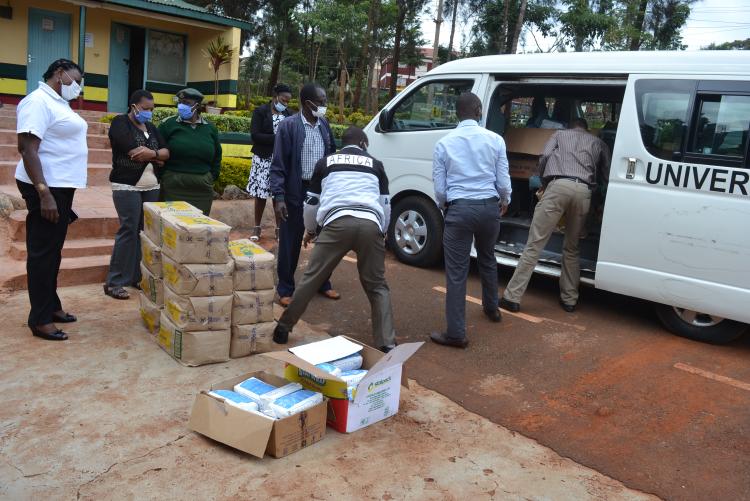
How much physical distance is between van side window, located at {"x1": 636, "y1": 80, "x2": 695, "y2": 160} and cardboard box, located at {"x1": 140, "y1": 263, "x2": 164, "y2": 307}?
3.95m

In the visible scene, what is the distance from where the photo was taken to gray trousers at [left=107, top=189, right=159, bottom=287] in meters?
5.36

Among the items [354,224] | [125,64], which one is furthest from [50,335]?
[125,64]

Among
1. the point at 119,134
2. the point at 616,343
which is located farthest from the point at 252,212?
the point at 616,343

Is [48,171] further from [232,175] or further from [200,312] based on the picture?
A: [232,175]

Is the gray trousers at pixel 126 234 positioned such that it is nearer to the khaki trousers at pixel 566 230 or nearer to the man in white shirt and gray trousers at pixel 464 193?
the man in white shirt and gray trousers at pixel 464 193

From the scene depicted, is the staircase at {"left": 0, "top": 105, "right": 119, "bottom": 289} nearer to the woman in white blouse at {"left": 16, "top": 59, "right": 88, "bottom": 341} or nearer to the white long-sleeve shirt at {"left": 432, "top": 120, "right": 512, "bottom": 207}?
the woman in white blouse at {"left": 16, "top": 59, "right": 88, "bottom": 341}

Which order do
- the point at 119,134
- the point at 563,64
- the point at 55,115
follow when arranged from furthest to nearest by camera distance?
the point at 563,64 → the point at 119,134 → the point at 55,115

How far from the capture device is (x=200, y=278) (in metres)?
4.16

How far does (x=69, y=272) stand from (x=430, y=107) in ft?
12.8

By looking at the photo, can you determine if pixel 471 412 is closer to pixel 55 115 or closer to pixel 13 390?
pixel 13 390

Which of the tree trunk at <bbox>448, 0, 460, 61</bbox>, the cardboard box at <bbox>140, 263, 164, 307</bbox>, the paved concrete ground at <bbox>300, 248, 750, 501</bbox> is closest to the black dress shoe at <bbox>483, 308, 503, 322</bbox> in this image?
the paved concrete ground at <bbox>300, 248, 750, 501</bbox>

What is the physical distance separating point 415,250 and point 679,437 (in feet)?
12.2

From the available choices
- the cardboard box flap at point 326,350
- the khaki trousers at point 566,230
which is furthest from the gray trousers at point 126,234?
the khaki trousers at point 566,230

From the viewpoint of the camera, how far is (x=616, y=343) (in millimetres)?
5328
